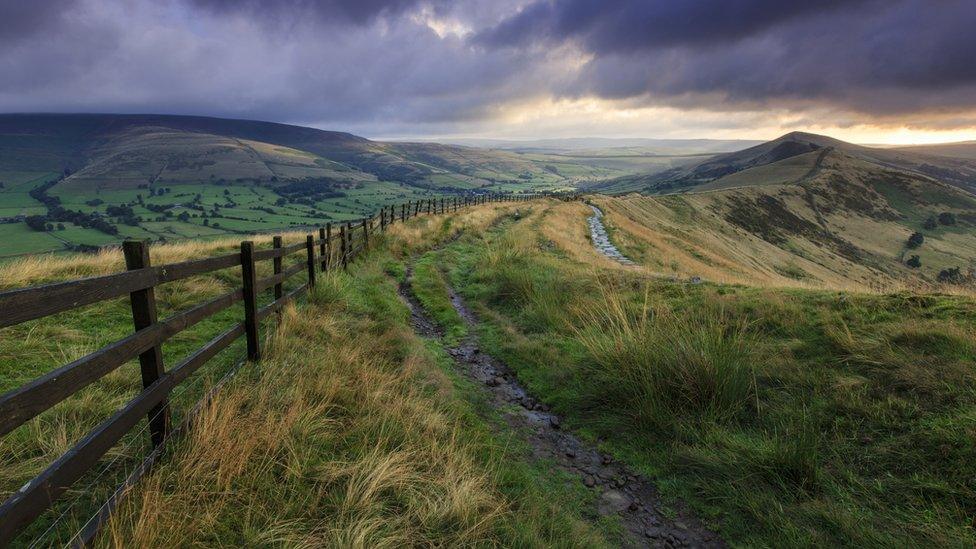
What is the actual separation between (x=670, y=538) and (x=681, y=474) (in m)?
0.97

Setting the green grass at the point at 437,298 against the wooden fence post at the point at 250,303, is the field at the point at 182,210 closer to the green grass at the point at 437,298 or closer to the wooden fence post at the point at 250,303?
the green grass at the point at 437,298

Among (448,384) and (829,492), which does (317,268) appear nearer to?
(448,384)

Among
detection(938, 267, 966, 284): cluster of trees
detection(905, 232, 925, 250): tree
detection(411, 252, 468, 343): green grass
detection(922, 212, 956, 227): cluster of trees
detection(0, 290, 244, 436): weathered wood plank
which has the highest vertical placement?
detection(0, 290, 244, 436): weathered wood plank

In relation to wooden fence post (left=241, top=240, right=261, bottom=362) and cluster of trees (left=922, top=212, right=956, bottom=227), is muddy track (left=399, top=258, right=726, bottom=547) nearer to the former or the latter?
wooden fence post (left=241, top=240, right=261, bottom=362)

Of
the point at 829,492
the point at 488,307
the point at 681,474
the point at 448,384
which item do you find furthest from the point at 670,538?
the point at 488,307

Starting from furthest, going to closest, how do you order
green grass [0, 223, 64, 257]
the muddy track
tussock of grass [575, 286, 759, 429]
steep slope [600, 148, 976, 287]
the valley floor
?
green grass [0, 223, 64, 257]
steep slope [600, 148, 976, 287]
tussock of grass [575, 286, 759, 429]
the muddy track
the valley floor

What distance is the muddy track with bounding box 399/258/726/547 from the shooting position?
461cm

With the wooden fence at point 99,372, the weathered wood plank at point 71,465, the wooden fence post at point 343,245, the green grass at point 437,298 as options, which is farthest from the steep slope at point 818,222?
the weathered wood plank at point 71,465

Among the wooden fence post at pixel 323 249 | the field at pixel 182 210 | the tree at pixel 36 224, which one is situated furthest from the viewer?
the tree at pixel 36 224

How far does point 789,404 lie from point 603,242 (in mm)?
22557

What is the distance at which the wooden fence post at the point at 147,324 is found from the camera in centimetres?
359

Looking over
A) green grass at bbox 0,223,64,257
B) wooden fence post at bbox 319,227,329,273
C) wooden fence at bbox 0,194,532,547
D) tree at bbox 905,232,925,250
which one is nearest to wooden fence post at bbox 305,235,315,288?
wooden fence post at bbox 319,227,329,273

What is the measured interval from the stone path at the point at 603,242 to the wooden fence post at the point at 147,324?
17.5m

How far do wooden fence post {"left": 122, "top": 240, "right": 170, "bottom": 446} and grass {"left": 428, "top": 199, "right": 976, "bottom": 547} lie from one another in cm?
499
